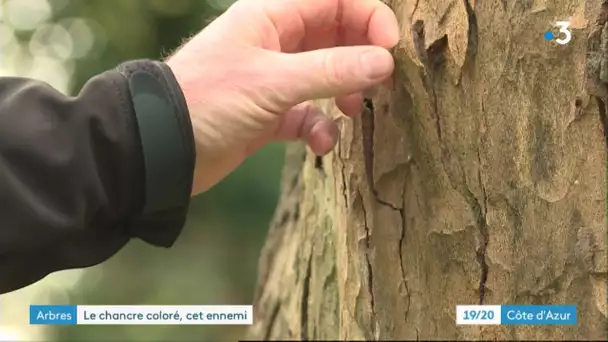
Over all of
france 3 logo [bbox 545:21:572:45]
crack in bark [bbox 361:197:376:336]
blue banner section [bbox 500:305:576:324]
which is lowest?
blue banner section [bbox 500:305:576:324]

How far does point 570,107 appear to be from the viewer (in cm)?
48

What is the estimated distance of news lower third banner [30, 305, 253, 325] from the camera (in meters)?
0.61

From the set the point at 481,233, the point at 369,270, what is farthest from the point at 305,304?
the point at 481,233

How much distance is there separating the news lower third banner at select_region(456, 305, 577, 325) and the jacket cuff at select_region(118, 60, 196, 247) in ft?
0.90

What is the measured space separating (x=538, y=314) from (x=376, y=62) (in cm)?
26

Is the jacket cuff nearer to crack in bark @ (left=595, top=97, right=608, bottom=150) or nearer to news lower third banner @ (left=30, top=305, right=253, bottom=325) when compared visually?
news lower third banner @ (left=30, top=305, right=253, bottom=325)

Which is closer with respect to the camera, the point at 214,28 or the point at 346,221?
the point at 214,28

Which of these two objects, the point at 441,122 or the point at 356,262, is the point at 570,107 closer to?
the point at 441,122

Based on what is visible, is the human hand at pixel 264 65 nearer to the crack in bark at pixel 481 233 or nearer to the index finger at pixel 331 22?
the index finger at pixel 331 22

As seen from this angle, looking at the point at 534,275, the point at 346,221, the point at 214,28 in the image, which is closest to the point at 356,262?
the point at 346,221

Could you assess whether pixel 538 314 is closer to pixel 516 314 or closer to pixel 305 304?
pixel 516 314

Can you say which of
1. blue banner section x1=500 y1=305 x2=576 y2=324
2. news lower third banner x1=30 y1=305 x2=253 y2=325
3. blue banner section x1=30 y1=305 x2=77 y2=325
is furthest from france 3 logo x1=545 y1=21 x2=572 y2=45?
blue banner section x1=30 y1=305 x2=77 y2=325

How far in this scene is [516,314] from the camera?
1.77 feet

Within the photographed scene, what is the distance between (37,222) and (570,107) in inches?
15.9
